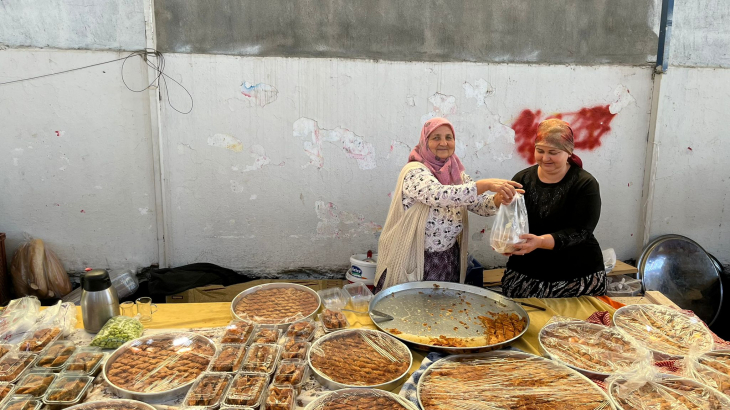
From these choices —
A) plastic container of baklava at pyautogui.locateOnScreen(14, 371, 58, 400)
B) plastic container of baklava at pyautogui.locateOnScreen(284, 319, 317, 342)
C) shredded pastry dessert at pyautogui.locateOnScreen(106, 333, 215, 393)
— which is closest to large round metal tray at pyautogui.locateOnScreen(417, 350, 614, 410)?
plastic container of baklava at pyautogui.locateOnScreen(284, 319, 317, 342)

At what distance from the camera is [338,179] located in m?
4.00

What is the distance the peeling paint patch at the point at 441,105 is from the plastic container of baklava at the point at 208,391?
2950 millimetres

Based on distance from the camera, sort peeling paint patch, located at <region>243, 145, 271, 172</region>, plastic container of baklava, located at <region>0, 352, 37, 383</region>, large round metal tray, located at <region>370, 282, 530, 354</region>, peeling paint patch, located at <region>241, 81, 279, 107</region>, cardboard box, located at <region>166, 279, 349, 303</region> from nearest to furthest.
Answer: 1. plastic container of baklava, located at <region>0, 352, 37, 383</region>
2. large round metal tray, located at <region>370, 282, 530, 354</region>
3. cardboard box, located at <region>166, 279, 349, 303</region>
4. peeling paint patch, located at <region>241, 81, 279, 107</region>
5. peeling paint patch, located at <region>243, 145, 271, 172</region>

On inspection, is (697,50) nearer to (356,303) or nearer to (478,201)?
(478,201)

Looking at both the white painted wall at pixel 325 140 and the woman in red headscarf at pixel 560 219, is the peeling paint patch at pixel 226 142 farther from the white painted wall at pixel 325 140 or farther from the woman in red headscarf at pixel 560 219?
the woman in red headscarf at pixel 560 219

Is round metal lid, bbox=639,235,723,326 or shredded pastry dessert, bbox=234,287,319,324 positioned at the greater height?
shredded pastry dessert, bbox=234,287,319,324

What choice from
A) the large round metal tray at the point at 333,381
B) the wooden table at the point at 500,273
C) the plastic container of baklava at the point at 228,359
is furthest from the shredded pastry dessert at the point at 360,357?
the wooden table at the point at 500,273

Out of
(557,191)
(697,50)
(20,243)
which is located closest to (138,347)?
(557,191)

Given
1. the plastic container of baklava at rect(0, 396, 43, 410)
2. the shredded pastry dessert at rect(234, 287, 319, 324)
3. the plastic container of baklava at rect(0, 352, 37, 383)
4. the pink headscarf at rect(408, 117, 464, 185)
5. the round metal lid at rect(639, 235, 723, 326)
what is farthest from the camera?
the round metal lid at rect(639, 235, 723, 326)

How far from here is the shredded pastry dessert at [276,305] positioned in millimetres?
1976

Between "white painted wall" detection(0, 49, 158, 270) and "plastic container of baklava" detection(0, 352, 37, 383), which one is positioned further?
"white painted wall" detection(0, 49, 158, 270)

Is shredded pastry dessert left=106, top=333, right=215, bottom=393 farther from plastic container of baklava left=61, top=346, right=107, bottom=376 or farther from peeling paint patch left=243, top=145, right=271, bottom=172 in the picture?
peeling paint patch left=243, top=145, right=271, bottom=172

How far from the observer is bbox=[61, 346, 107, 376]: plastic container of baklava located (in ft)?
5.13

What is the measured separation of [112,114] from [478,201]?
3.08m
